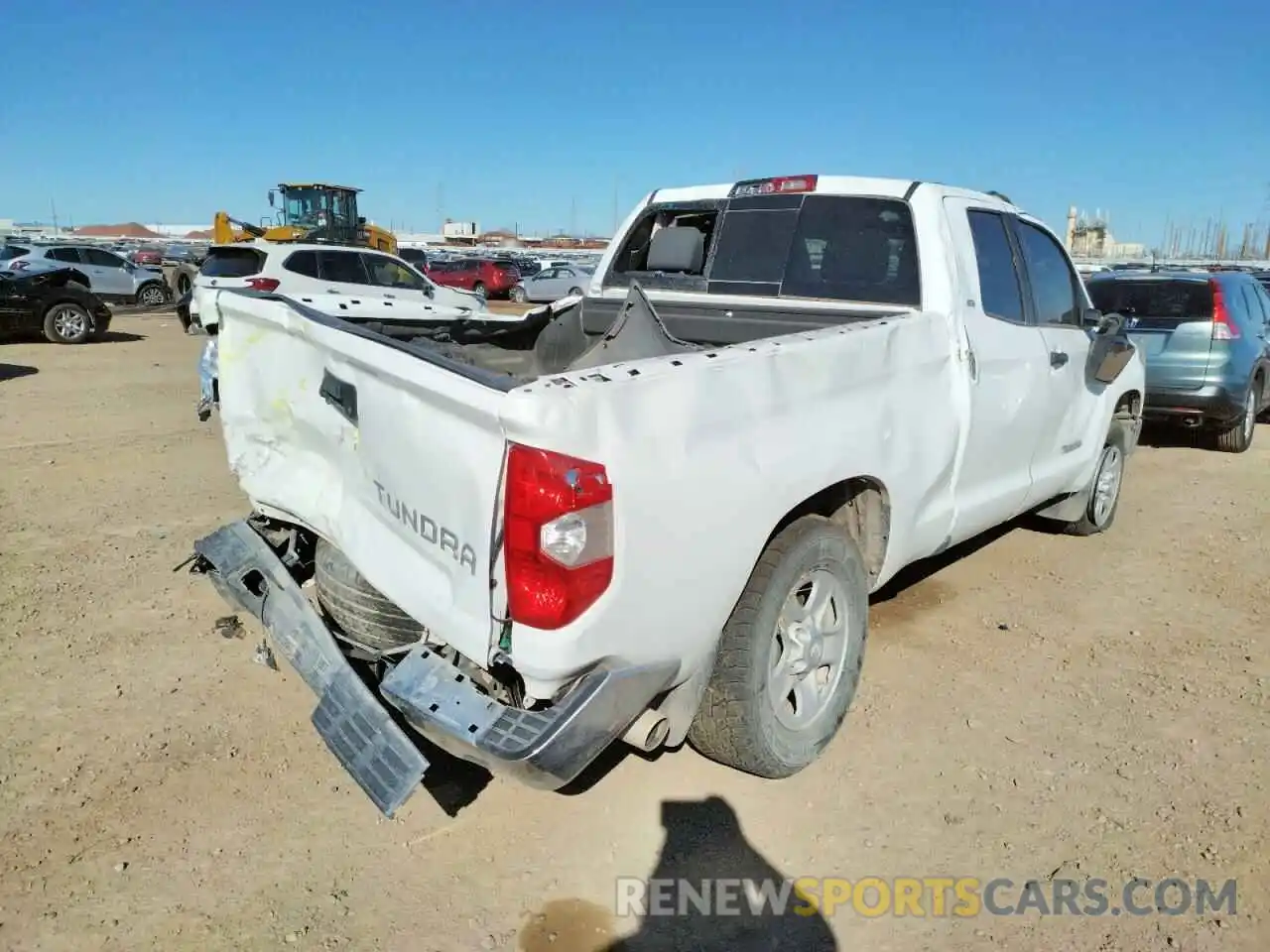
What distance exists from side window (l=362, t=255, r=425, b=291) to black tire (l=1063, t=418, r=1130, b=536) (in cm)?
1226

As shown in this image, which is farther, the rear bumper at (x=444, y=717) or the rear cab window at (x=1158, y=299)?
the rear cab window at (x=1158, y=299)

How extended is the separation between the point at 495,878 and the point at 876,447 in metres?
1.85

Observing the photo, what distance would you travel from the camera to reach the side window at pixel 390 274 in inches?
614

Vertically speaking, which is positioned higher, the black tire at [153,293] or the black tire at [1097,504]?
the black tire at [153,293]

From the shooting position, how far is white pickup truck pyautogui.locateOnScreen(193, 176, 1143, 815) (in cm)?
222

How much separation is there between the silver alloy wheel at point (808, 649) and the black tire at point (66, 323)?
54.6 feet

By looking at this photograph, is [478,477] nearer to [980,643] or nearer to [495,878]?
[495,878]

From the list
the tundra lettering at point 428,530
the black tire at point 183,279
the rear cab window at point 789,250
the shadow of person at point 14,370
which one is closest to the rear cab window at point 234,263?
the shadow of person at point 14,370

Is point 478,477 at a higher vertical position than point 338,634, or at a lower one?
higher

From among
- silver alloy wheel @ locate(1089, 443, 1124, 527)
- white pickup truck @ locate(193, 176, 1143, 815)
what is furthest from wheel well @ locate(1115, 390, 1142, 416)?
white pickup truck @ locate(193, 176, 1143, 815)

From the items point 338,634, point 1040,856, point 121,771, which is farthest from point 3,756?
point 1040,856

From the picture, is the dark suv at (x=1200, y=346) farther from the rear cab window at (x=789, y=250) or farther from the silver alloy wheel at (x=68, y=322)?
the silver alloy wheel at (x=68, y=322)

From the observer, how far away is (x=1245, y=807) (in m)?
3.08

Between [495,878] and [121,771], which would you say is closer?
[495,878]
